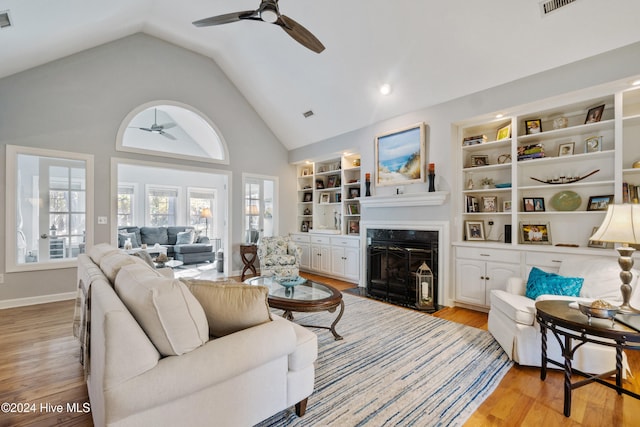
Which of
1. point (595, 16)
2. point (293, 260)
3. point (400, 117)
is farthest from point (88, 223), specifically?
point (595, 16)

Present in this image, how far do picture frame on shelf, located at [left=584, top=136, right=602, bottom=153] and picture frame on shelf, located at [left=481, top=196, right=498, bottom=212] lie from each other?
1.04 m

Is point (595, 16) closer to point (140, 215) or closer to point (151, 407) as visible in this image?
point (151, 407)

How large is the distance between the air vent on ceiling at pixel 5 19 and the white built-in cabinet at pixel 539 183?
198 inches

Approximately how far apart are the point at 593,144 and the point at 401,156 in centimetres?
215

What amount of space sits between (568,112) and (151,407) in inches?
182

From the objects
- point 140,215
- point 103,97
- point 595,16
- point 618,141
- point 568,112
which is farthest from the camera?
point 140,215

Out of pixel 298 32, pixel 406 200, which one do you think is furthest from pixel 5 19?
pixel 406 200

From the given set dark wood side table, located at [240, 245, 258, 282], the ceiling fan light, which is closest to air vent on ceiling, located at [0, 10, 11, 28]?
the ceiling fan light

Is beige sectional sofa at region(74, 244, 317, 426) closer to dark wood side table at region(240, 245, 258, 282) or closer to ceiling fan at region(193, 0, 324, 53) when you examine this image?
ceiling fan at region(193, 0, 324, 53)

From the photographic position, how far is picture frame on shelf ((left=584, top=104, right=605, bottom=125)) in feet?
9.61

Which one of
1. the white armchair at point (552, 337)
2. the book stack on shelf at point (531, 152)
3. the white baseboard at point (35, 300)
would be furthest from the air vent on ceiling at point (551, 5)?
the white baseboard at point (35, 300)

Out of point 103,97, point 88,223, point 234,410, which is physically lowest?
point 234,410

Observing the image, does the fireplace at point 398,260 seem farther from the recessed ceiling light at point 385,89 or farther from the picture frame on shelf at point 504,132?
the recessed ceiling light at point 385,89

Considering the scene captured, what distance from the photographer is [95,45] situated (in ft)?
13.5
